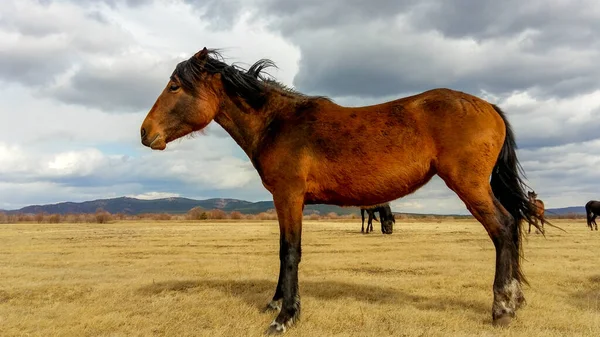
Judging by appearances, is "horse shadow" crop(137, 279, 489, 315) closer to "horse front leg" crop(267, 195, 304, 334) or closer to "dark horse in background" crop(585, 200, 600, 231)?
"horse front leg" crop(267, 195, 304, 334)

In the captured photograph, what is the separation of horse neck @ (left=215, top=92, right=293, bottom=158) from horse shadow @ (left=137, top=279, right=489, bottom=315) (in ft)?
8.54

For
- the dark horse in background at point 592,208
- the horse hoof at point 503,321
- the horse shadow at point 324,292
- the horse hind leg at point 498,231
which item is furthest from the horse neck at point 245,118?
the dark horse in background at point 592,208

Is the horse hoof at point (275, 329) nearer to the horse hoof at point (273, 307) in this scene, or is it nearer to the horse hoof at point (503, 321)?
the horse hoof at point (273, 307)

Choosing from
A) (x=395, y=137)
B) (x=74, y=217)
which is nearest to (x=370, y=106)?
(x=395, y=137)

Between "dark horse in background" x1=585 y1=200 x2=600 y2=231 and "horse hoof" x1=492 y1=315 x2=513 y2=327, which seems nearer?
"horse hoof" x1=492 y1=315 x2=513 y2=327

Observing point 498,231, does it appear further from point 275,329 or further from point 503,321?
point 275,329

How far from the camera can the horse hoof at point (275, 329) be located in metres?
5.71

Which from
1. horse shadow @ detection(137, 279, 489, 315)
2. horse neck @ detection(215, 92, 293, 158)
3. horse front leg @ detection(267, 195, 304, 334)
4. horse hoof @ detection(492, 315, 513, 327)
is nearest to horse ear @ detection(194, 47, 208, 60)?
horse neck @ detection(215, 92, 293, 158)

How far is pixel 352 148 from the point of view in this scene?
6.27m

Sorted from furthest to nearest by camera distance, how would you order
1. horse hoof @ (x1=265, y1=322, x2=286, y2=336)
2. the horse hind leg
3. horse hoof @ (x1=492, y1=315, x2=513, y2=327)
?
the horse hind leg < horse hoof @ (x1=492, y1=315, x2=513, y2=327) < horse hoof @ (x1=265, y1=322, x2=286, y2=336)

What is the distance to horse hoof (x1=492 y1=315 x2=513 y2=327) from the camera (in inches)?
232

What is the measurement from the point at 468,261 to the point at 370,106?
27.4 feet

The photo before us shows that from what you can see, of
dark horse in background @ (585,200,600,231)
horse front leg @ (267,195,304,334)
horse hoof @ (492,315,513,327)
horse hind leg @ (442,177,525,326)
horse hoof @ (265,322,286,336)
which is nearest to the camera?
horse hoof @ (265,322,286,336)

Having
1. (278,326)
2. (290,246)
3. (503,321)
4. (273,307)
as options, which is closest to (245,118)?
(290,246)
